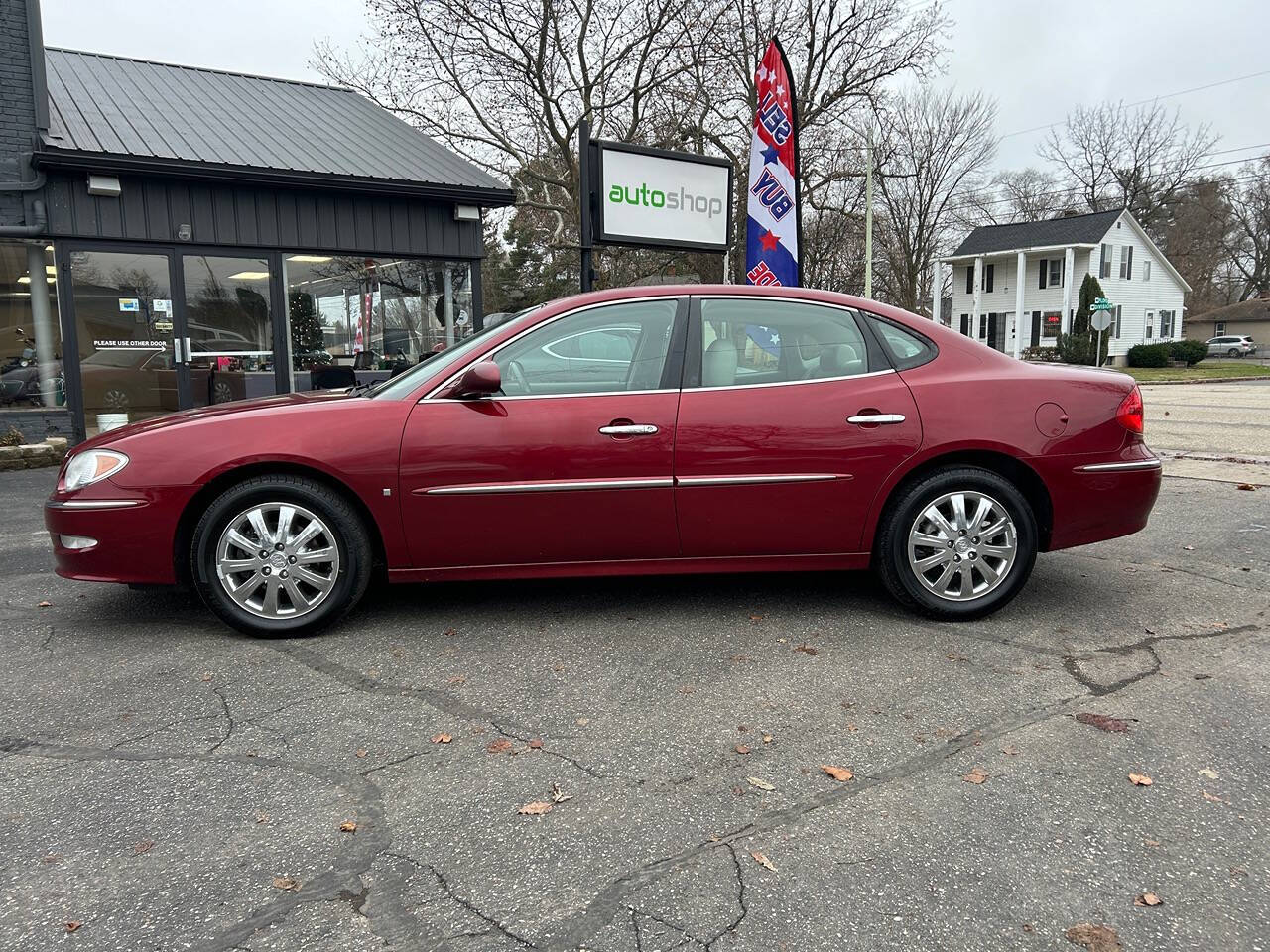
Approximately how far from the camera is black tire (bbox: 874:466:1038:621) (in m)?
4.12

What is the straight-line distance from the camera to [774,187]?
9797 millimetres

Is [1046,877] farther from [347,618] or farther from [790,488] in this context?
[347,618]

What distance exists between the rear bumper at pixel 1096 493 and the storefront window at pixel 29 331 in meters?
10.2

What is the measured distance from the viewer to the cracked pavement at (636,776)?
2.11 meters

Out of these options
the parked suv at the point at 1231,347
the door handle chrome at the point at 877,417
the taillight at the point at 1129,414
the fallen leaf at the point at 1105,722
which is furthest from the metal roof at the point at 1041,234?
the fallen leaf at the point at 1105,722

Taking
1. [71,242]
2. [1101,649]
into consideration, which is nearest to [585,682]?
[1101,649]

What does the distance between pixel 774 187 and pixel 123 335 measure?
758 cm

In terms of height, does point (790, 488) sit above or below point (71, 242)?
below

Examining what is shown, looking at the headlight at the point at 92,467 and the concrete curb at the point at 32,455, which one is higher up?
the headlight at the point at 92,467

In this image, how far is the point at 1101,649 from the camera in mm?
3863

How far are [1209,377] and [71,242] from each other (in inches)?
1439

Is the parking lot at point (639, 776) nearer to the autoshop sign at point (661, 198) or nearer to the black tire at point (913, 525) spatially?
the black tire at point (913, 525)

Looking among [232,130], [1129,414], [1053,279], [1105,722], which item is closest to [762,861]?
[1105,722]

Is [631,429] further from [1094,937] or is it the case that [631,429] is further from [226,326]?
[226,326]
